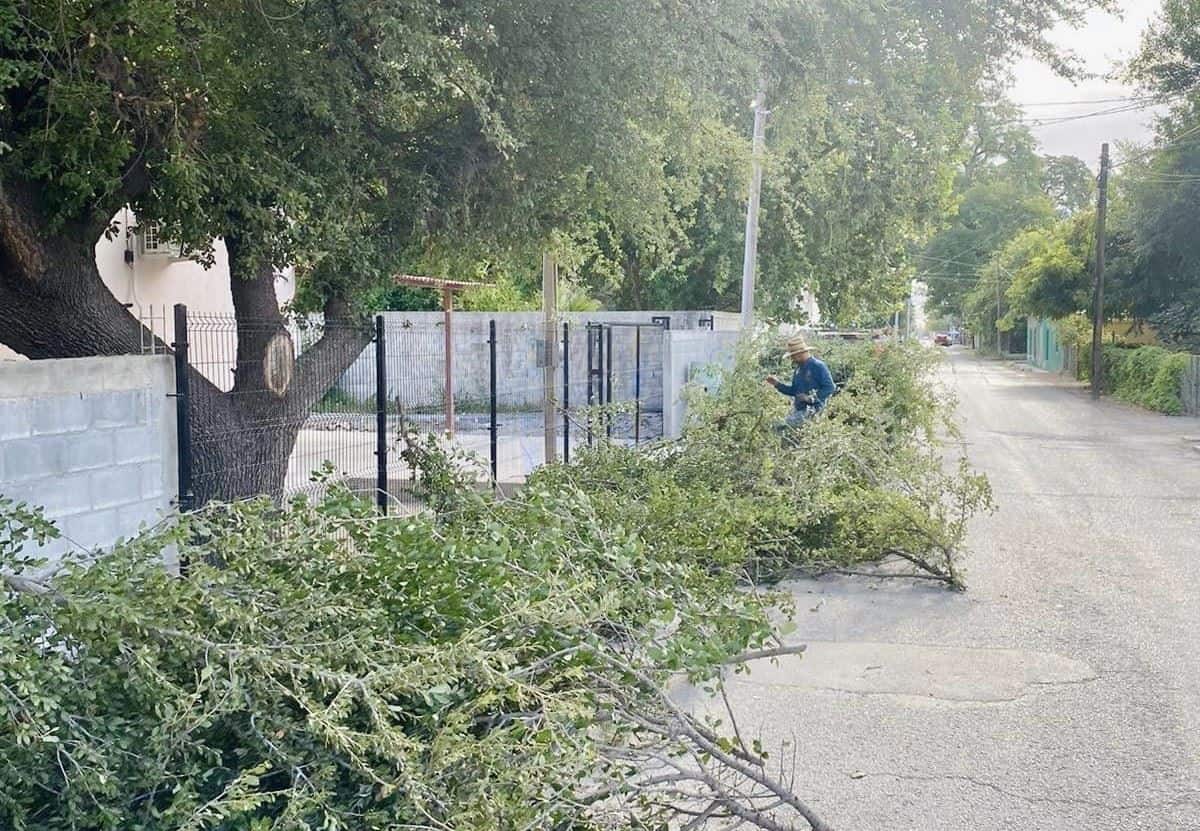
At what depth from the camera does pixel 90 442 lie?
633 centimetres

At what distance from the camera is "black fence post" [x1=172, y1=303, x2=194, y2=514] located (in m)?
6.89

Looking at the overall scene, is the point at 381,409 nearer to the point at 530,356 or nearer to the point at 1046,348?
the point at 530,356

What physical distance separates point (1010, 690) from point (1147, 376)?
2819 cm

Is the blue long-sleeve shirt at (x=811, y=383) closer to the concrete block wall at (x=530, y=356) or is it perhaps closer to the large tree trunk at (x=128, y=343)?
the concrete block wall at (x=530, y=356)

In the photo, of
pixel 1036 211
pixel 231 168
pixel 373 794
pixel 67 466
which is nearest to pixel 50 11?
pixel 231 168

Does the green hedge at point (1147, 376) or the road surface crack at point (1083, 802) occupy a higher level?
the green hedge at point (1147, 376)

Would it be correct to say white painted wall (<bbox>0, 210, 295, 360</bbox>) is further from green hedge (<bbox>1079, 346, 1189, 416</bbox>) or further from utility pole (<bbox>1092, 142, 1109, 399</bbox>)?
utility pole (<bbox>1092, 142, 1109, 399</bbox>)

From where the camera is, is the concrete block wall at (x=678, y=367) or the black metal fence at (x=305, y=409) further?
the concrete block wall at (x=678, y=367)

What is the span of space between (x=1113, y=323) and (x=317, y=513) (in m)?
44.6

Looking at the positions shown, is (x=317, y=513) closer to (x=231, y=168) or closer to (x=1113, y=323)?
(x=231, y=168)

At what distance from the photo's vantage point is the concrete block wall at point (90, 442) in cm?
590

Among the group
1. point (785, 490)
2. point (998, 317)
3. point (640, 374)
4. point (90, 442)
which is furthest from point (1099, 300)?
point (998, 317)

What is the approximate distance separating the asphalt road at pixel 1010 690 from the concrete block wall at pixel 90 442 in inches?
137

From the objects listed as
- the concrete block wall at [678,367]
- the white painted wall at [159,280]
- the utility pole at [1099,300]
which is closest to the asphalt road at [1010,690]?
the concrete block wall at [678,367]
